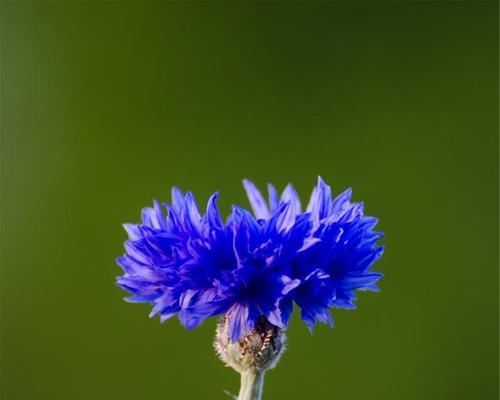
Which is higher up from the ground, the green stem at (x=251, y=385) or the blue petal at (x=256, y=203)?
the blue petal at (x=256, y=203)

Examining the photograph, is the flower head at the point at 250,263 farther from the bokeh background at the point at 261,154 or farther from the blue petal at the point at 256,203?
the bokeh background at the point at 261,154

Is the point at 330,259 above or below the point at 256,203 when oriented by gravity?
below

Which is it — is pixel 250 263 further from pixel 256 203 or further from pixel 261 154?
pixel 261 154

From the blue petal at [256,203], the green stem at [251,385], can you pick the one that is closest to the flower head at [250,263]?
the green stem at [251,385]

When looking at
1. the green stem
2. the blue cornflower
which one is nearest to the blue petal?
the blue cornflower

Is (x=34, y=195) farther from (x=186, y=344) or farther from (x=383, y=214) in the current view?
(x=383, y=214)

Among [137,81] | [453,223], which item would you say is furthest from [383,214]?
[137,81]

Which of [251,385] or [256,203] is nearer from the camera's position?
[251,385]

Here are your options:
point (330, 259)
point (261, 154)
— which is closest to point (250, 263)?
point (330, 259)
